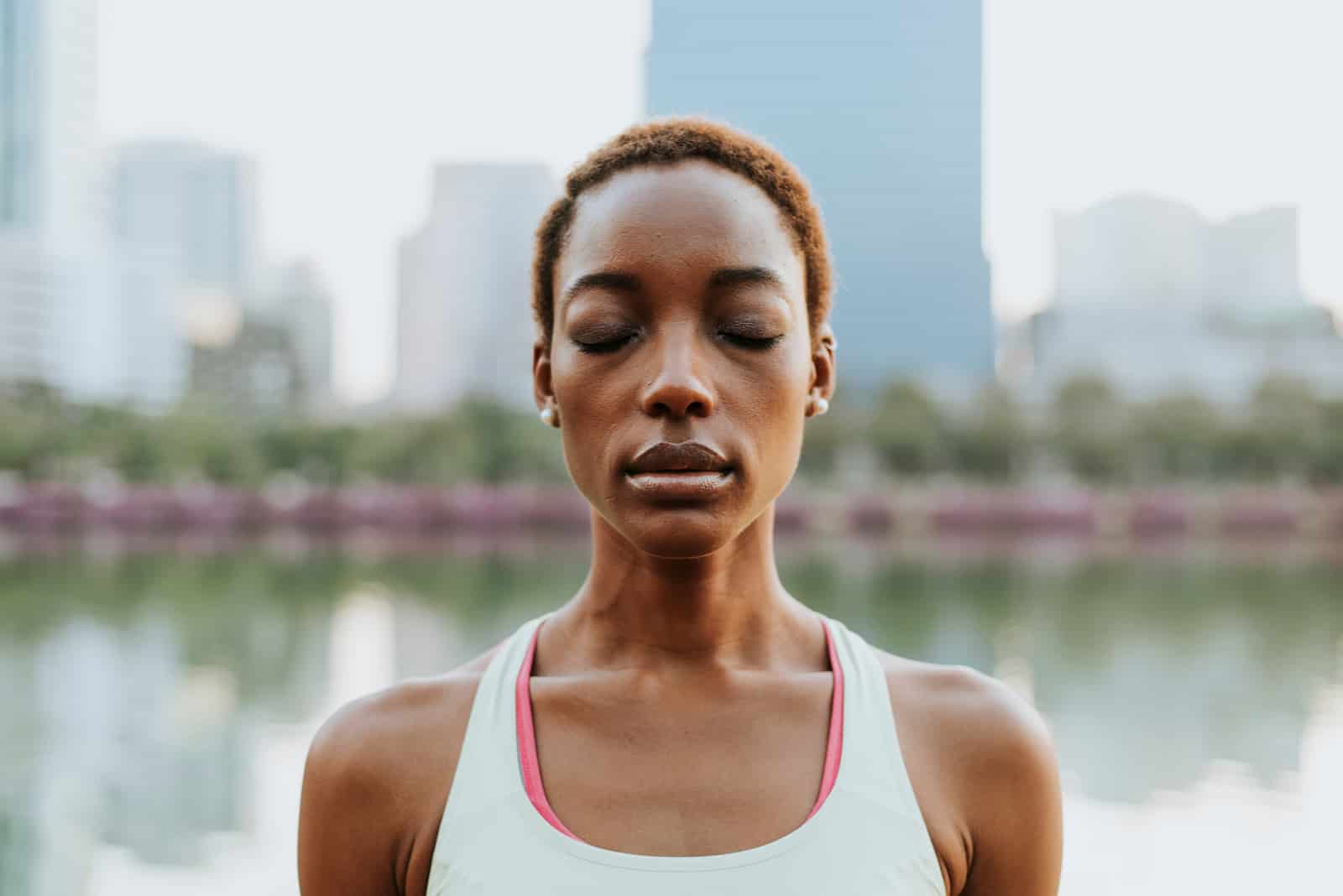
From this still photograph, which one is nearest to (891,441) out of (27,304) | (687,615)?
(687,615)

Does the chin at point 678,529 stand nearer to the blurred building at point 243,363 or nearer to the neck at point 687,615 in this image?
the neck at point 687,615

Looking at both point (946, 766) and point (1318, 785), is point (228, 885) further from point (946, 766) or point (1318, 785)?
point (1318, 785)

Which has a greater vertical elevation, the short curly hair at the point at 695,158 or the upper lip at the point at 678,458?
the short curly hair at the point at 695,158

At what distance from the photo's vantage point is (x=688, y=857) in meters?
1.44

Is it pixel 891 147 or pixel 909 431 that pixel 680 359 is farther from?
pixel 891 147

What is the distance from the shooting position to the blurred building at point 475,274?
100438 millimetres

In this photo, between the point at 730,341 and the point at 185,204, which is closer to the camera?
the point at 730,341

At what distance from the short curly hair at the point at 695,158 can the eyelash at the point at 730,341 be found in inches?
7.5

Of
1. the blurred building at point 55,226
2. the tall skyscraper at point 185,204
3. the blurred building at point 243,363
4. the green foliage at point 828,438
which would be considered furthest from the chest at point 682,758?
the tall skyscraper at point 185,204

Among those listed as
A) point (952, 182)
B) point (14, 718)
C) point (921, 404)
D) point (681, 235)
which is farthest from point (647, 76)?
point (681, 235)

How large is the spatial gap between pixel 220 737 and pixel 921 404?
47.1m

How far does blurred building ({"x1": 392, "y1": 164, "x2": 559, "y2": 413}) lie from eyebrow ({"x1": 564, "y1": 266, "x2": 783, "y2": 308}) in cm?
9632

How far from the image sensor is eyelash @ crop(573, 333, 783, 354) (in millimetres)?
1587

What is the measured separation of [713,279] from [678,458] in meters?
0.23
